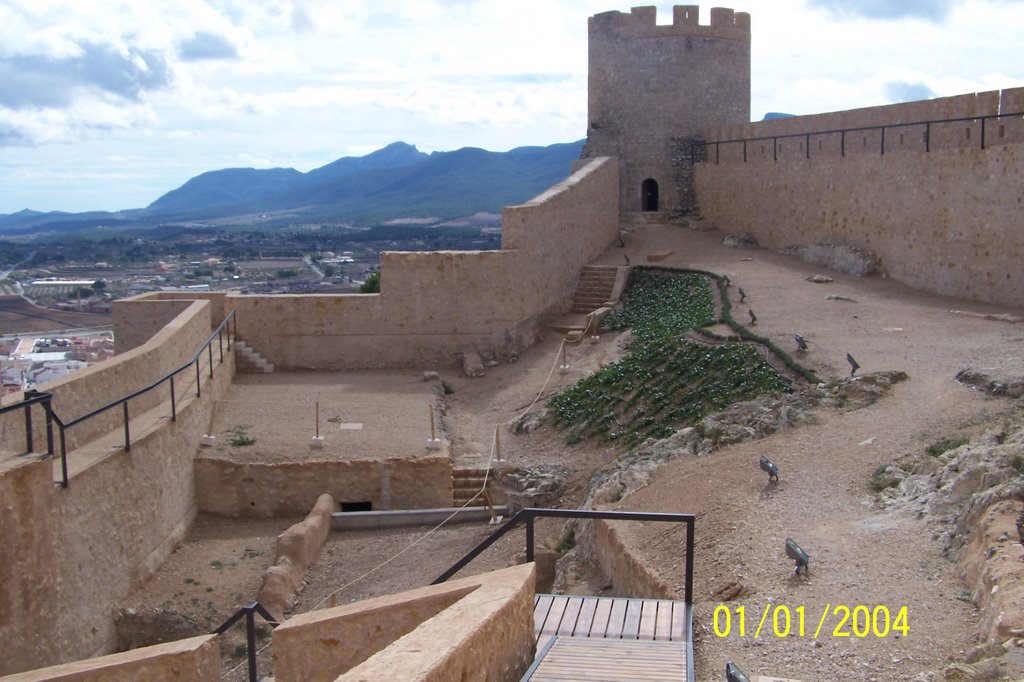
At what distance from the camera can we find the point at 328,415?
14773 mm

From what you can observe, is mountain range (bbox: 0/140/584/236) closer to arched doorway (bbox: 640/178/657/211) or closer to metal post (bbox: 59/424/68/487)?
arched doorway (bbox: 640/178/657/211)

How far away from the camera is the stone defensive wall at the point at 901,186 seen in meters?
14.9

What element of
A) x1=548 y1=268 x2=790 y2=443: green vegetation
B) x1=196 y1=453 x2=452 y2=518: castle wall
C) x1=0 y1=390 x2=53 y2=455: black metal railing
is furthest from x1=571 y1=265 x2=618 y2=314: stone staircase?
x1=0 y1=390 x2=53 y2=455: black metal railing

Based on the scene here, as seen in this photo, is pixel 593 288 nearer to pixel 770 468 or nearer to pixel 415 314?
pixel 415 314

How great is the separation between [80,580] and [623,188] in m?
16.2

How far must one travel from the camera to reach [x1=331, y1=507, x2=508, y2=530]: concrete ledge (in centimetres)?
1276

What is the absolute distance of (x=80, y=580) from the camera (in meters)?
9.54

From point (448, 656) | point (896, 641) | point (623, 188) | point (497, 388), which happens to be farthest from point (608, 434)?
point (623, 188)

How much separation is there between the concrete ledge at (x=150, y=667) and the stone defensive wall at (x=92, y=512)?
135cm

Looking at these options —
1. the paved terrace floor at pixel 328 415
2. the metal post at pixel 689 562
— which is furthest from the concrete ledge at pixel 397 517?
the metal post at pixel 689 562

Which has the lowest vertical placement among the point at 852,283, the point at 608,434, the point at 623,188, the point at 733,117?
the point at 608,434

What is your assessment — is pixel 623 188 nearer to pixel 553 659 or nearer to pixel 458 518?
pixel 458 518

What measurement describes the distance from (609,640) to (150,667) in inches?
140

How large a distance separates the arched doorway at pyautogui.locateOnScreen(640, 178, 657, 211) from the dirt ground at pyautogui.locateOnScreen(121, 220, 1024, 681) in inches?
238
